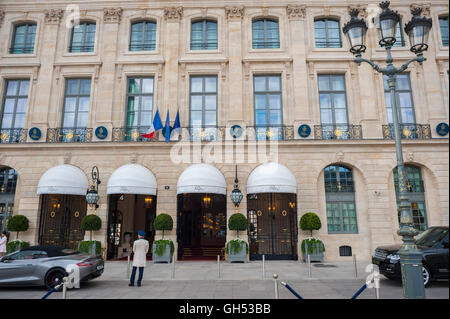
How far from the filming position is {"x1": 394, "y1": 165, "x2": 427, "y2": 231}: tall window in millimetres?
16750

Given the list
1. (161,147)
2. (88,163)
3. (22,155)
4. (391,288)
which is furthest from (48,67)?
(391,288)

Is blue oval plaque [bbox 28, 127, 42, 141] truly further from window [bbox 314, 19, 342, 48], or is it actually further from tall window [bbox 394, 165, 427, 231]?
tall window [bbox 394, 165, 427, 231]

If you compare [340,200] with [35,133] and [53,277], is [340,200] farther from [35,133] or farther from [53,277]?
[35,133]

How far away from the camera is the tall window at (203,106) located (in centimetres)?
1753

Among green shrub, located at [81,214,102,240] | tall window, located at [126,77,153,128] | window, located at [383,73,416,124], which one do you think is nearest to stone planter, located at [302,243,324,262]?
window, located at [383,73,416,124]

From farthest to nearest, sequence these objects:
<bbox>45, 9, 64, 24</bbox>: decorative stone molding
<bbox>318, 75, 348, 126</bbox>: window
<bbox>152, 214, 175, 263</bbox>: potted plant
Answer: <bbox>45, 9, 64, 24</bbox>: decorative stone molding → <bbox>318, 75, 348, 126</bbox>: window → <bbox>152, 214, 175, 263</bbox>: potted plant

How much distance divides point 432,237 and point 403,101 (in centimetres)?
1075

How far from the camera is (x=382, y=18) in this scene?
26.4 feet

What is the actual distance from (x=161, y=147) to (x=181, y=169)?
1712mm

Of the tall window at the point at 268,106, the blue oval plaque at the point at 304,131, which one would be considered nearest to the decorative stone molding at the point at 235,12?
the tall window at the point at 268,106

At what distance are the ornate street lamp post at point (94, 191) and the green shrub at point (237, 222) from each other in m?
7.17

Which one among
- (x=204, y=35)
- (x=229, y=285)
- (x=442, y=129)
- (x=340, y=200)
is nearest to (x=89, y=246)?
(x=229, y=285)

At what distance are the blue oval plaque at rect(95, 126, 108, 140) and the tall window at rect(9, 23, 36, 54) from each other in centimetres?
733

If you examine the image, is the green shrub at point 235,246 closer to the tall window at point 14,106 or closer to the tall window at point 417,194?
the tall window at point 417,194
